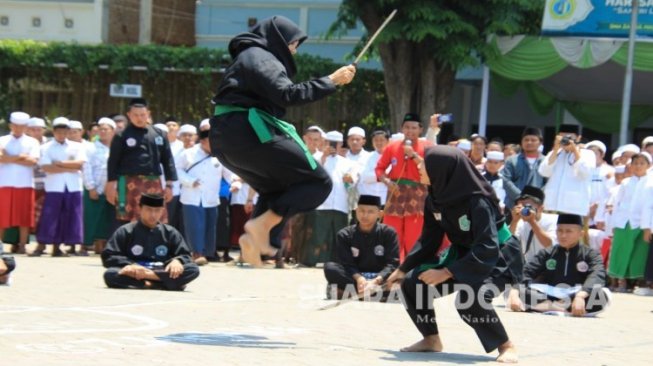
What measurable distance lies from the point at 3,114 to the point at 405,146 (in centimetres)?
1390

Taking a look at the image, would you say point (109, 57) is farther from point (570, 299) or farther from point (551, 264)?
point (570, 299)

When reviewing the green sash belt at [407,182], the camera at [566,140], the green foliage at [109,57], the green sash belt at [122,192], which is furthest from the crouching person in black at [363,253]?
the green foliage at [109,57]

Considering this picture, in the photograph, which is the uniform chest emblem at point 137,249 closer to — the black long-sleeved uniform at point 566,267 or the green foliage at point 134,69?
the black long-sleeved uniform at point 566,267

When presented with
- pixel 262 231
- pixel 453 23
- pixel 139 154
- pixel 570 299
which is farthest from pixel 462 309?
pixel 453 23

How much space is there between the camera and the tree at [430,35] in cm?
2027

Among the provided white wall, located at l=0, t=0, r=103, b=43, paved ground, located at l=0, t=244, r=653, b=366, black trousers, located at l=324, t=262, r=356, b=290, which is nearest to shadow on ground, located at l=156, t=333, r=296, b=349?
paved ground, located at l=0, t=244, r=653, b=366

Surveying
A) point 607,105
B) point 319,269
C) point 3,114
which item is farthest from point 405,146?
point 3,114

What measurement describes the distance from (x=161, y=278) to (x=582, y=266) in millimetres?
3832

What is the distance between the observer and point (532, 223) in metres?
12.7

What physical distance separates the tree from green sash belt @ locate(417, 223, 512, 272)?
12345 millimetres

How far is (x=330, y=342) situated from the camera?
8117mm

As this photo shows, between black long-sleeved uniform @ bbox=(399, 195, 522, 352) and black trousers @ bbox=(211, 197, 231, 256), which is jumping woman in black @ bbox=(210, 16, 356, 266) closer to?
black long-sleeved uniform @ bbox=(399, 195, 522, 352)

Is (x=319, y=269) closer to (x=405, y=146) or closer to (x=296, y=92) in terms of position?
(x=405, y=146)

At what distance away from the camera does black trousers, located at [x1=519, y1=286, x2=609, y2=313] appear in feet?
36.0
